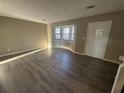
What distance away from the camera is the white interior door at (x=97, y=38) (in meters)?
3.29

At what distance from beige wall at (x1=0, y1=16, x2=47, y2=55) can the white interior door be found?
417 cm

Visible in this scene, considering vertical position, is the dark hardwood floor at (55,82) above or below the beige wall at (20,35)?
below

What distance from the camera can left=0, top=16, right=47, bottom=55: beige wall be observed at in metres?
4.03

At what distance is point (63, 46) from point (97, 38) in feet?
10.1

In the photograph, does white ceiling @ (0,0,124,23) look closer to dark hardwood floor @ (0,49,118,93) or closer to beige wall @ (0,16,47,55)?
beige wall @ (0,16,47,55)

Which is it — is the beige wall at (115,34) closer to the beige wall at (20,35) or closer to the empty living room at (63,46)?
the empty living room at (63,46)

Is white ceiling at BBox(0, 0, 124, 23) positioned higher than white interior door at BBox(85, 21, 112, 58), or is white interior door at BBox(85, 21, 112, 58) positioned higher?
white ceiling at BBox(0, 0, 124, 23)

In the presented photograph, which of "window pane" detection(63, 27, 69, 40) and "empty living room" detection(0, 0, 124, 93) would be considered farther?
"window pane" detection(63, 27, 69, 40)

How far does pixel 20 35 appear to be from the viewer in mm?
4773

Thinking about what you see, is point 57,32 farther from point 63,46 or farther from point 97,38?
point 97,38

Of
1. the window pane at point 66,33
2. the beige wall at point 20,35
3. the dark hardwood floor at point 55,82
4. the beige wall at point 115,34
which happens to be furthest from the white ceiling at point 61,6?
the window pane at point 66,33

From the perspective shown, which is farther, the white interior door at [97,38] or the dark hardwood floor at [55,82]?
the white interior door at [97,38]

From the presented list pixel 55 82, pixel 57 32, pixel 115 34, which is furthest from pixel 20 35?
pixel 115 34

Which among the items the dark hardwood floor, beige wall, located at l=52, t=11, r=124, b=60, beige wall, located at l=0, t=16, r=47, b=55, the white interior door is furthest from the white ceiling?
the dark hardwood floor
